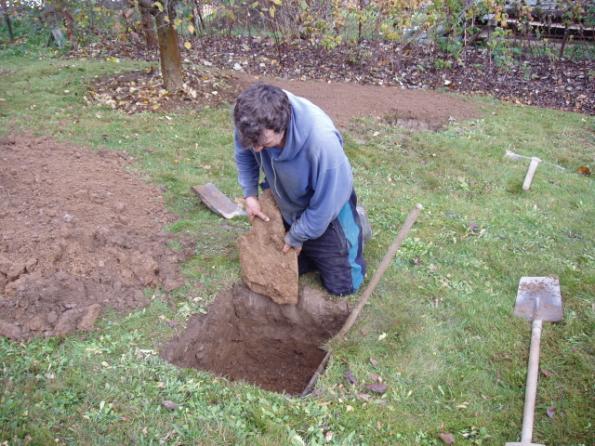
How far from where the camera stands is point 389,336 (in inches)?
133

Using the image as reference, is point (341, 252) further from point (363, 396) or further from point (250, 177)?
point (363, 396)

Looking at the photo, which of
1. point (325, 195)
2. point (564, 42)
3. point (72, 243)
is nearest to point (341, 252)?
point (325, 195)

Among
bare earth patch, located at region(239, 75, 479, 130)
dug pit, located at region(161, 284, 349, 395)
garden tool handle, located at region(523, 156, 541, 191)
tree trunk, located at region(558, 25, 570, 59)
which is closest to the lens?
dug pit, located at region(161, 284, 349, 395)

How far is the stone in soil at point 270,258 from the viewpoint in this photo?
3479 millimetres

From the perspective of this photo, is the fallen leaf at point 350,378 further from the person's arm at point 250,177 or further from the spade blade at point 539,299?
the spade blade at point 539,299

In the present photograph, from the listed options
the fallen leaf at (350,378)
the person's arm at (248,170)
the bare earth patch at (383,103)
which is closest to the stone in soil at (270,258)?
the person's arm at (248,170)

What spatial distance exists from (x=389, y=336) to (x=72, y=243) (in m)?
2.39

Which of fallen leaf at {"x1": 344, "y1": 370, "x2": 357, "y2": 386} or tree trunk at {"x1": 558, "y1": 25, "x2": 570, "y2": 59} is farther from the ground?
tree trunk at {"x1": 558, "y1": 25, "x2": 570, "y2": 59}

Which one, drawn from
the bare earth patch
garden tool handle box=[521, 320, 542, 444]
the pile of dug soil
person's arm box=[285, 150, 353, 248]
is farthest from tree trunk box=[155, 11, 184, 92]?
garden tool handle box=[521, 320, 542, 444]

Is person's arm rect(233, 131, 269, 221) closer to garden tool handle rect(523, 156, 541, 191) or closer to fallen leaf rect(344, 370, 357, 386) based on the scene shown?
fallen leaf rect(344, 370, 357, 386)

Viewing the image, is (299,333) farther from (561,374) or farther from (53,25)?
(53,25)

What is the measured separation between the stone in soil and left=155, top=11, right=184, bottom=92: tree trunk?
3.96m

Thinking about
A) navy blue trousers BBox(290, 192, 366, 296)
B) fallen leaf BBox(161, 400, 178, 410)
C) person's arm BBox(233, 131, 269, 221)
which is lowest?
fallen leaf BBox(161, 400, 178, 410)

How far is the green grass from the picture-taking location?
105 inches
